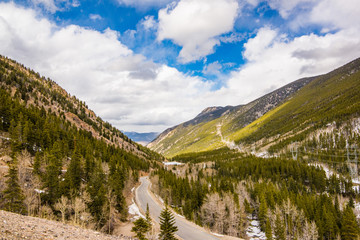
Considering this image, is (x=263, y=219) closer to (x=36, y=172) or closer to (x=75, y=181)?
(x=75, y=181)

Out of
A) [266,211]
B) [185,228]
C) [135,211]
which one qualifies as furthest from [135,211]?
[266,211]

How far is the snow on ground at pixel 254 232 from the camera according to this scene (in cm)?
7969

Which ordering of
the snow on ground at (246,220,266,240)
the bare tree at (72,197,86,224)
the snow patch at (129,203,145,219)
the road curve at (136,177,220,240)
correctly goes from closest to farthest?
the bare tree at (72,197,86,224), the road curve at (136,177,220,240), the snow patch at (129,203,145,219), the snow on ground at (246,220,266,240)

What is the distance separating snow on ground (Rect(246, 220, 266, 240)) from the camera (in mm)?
79688

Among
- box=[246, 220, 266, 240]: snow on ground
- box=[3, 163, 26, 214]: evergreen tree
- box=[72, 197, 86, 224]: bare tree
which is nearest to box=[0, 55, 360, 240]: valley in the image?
box=[3, 163, 26, 214]: evergreen tree

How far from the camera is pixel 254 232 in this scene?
84875 mm

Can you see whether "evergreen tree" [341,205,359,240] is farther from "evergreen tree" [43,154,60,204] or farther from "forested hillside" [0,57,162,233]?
"evergreen tree" [43,154,60,204]

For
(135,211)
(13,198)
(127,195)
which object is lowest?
(135,211)

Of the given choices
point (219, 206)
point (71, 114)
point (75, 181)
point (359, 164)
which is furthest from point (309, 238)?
point (71, 114)

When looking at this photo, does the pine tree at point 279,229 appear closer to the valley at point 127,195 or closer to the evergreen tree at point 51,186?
the valley at point 127,195

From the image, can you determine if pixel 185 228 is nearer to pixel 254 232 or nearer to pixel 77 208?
pixel 77 208

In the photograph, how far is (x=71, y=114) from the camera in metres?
171

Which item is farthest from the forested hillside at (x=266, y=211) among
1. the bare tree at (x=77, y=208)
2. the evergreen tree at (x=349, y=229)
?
the bare tree at (x=77, y=208)

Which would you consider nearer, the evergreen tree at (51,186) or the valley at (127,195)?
the valley at (127,195)
